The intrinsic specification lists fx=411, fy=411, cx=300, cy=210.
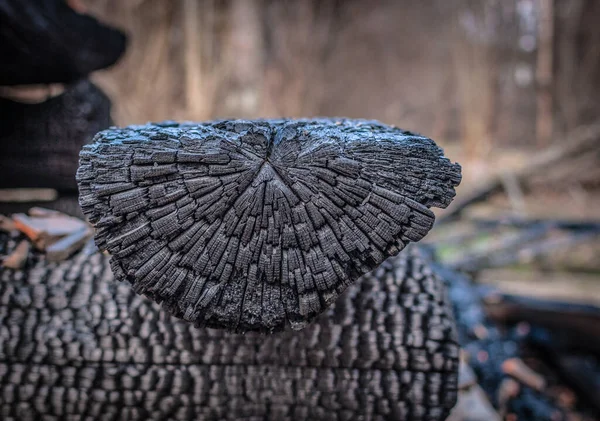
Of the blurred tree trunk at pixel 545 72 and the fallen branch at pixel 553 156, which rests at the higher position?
the blurred tree trunk at pixel 545 72

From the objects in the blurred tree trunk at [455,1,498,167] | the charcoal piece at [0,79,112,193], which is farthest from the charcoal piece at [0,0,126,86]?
the blurred tree trunk at [455,1,498,167]

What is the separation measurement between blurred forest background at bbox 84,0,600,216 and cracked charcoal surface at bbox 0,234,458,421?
3.60 metres

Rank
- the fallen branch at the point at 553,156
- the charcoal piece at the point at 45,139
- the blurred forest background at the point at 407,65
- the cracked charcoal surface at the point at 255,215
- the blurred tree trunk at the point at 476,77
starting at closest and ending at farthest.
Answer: the cracked charcoal surface at the point at 255,215 < the charcoal piece at the point at 45,139 < the blurred forest background at the point at 407,65 < the fallen branch at the point at 553,156 < the blurred tree trunk at the point at 476,77

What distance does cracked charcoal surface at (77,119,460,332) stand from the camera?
2.07 ft

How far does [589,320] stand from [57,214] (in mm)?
2349

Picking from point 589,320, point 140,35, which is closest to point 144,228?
point 589,320

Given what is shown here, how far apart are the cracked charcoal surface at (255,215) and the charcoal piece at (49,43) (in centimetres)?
68

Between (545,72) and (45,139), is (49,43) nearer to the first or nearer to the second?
(45,139)

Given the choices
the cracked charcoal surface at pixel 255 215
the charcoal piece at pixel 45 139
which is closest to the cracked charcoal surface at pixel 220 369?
the cracked charcoal surface at pixel 255 215

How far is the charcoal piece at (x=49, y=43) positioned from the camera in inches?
42.4

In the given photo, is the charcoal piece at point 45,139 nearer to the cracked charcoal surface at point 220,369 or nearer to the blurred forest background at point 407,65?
the cracked charcoal surface at point 220,369

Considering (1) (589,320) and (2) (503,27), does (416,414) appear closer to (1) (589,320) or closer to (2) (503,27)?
(1) (589,320)

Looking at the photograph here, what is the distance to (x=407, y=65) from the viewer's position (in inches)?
235

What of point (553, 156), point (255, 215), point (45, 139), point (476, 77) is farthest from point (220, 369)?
point (476, 77)
